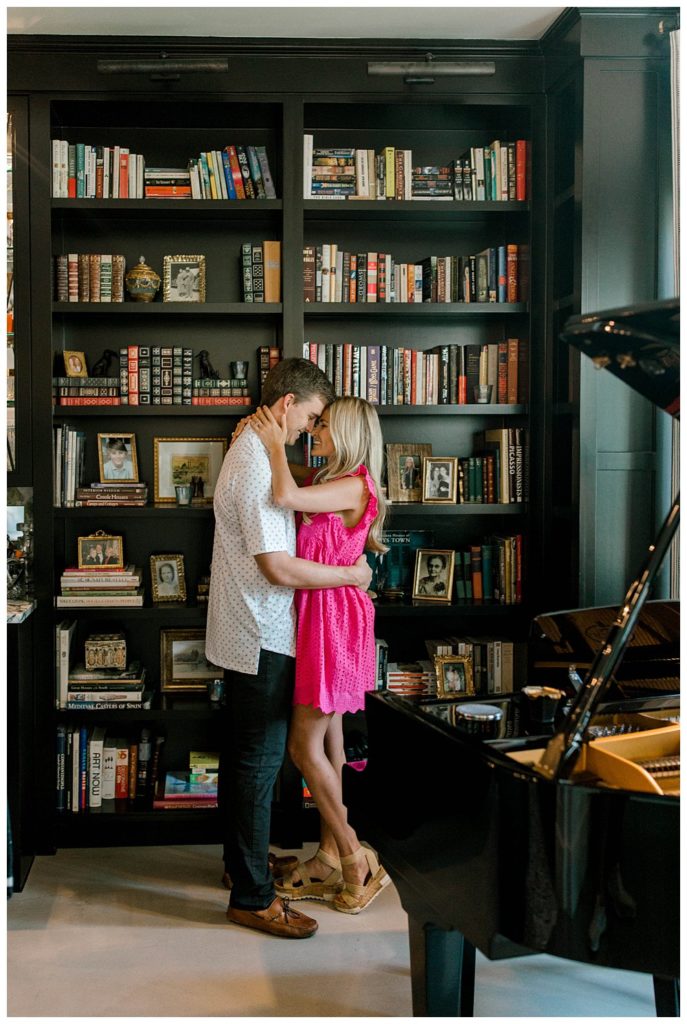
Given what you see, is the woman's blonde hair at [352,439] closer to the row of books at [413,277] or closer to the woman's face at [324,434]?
the woman's face at [324,434]

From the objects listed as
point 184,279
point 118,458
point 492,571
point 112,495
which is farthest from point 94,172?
point 492,571

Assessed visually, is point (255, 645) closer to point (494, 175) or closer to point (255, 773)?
point (255, 773)

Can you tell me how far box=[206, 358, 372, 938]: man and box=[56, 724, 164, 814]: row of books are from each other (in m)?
0.75

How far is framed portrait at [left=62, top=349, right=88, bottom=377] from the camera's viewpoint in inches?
142

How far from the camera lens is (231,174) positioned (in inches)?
138

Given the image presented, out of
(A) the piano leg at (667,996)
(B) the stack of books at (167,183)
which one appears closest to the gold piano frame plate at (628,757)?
(A) the piano leg at (667,996)

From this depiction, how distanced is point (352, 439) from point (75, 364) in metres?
1.23

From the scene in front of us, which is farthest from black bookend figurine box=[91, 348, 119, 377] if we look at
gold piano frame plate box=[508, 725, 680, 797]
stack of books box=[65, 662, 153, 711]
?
gold piano frame plate box=[508, 725, 680, 797]

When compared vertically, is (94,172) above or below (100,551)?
above

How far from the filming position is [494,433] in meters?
3.68

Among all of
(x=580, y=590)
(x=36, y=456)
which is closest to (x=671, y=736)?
(x=580, y=590)

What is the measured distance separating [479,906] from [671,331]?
1005mm

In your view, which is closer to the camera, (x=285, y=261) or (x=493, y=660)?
(x=285, y=261)

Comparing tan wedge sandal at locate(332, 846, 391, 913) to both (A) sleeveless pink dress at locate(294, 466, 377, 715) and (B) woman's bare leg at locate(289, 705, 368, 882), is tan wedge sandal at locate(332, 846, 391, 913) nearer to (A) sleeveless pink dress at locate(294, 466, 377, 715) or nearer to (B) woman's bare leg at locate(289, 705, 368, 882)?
(B) woman's bare leg at locate(289, 705, 368, 882)
